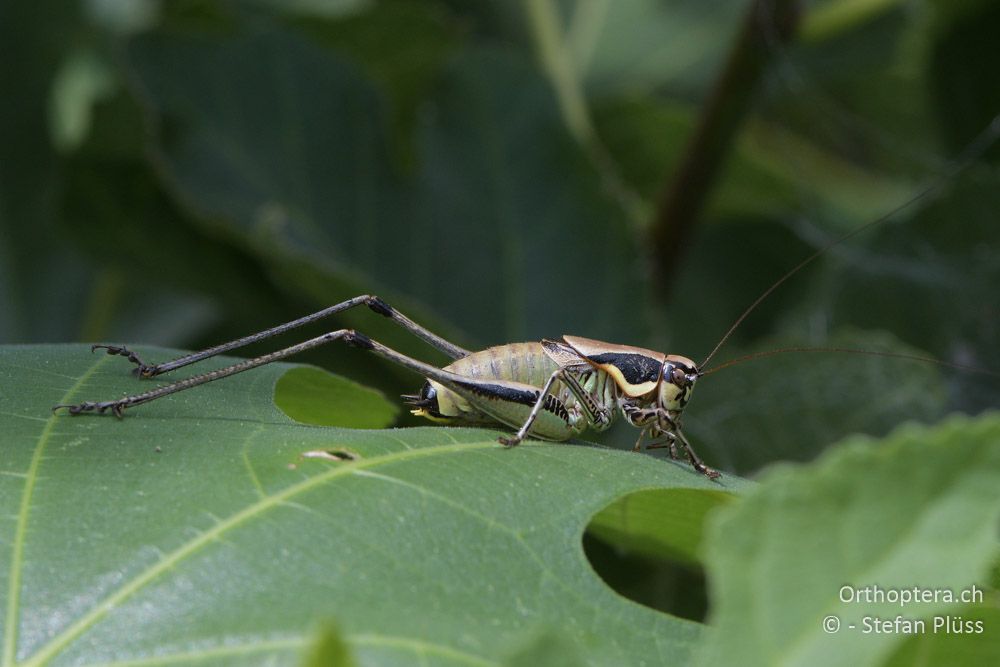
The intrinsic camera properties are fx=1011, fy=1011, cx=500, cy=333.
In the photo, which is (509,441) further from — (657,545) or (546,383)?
(546,383)

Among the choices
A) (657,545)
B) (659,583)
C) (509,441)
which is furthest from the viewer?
(659,583)

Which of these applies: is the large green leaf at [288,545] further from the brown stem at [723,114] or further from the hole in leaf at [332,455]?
the brown stem at [723,114]

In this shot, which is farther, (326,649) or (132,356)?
(132,356)

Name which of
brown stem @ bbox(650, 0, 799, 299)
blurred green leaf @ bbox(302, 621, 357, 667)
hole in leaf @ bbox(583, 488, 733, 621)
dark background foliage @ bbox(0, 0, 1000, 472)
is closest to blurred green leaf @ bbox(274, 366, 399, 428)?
hole in leaf @ bbox(583, 488, 733, 621)

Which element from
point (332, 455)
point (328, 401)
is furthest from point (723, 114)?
point (332, 455)

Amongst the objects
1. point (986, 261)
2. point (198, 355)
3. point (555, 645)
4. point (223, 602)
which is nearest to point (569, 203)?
point (986, 261)

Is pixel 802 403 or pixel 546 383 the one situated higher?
pixel 802 403

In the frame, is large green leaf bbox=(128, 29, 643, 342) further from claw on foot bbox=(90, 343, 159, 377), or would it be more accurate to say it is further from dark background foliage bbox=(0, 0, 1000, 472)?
claw on foot bbox=(90, 343, 159, 377)
